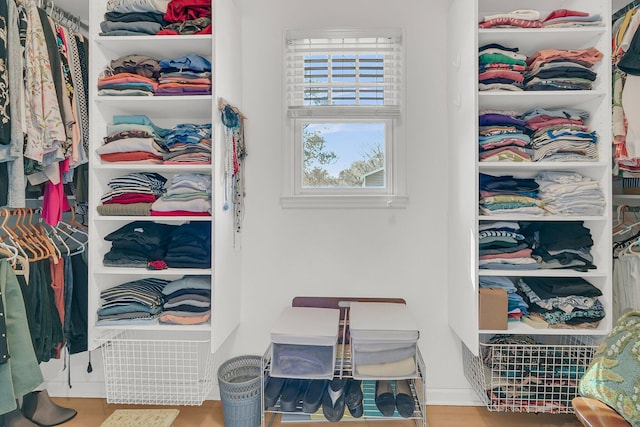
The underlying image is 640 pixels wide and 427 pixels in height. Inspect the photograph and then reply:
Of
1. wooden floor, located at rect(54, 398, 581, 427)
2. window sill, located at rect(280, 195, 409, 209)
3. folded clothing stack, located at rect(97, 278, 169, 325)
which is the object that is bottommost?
wooden floor, located at rect(54, 398, 581, 427)

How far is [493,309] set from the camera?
6.50 ft

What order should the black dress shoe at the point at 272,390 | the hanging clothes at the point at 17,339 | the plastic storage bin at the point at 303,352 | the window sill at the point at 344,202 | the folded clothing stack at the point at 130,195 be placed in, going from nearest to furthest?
the hanging clothes at the point at 17,339
the plastic storage bin at the point at 303,352
the black dress shoe at the point at 272,390
the folded clothing stack at the point at 130,195
the window sill at the point at 344,202

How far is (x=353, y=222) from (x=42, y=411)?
1972mm

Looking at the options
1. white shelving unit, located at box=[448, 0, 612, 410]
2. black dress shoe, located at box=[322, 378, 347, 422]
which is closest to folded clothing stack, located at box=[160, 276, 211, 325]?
black dress shoe, located at box=[322, 378, 347, 422]

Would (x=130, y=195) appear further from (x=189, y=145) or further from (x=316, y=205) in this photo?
(x=316, y=205)

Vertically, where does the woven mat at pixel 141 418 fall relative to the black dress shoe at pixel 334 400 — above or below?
below

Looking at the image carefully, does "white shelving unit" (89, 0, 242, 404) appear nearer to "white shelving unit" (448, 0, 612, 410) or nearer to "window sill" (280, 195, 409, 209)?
"window sill" (280, 195, 409, 209)

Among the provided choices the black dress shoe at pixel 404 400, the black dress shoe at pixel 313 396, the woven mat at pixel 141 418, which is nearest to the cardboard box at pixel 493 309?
the black dress shoe at pixel 404 400

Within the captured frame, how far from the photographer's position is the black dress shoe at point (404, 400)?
193 centimetres

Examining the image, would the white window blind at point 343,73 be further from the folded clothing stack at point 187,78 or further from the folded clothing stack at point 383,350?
the folded clothing stack at point 383,350

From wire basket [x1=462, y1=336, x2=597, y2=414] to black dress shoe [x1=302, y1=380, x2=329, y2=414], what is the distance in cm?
84

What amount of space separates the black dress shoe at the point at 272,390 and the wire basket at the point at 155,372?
14.0 inches

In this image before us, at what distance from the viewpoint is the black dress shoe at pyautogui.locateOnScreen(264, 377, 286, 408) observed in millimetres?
1990

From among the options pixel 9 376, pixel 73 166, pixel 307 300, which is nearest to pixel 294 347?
pixel 307 300
